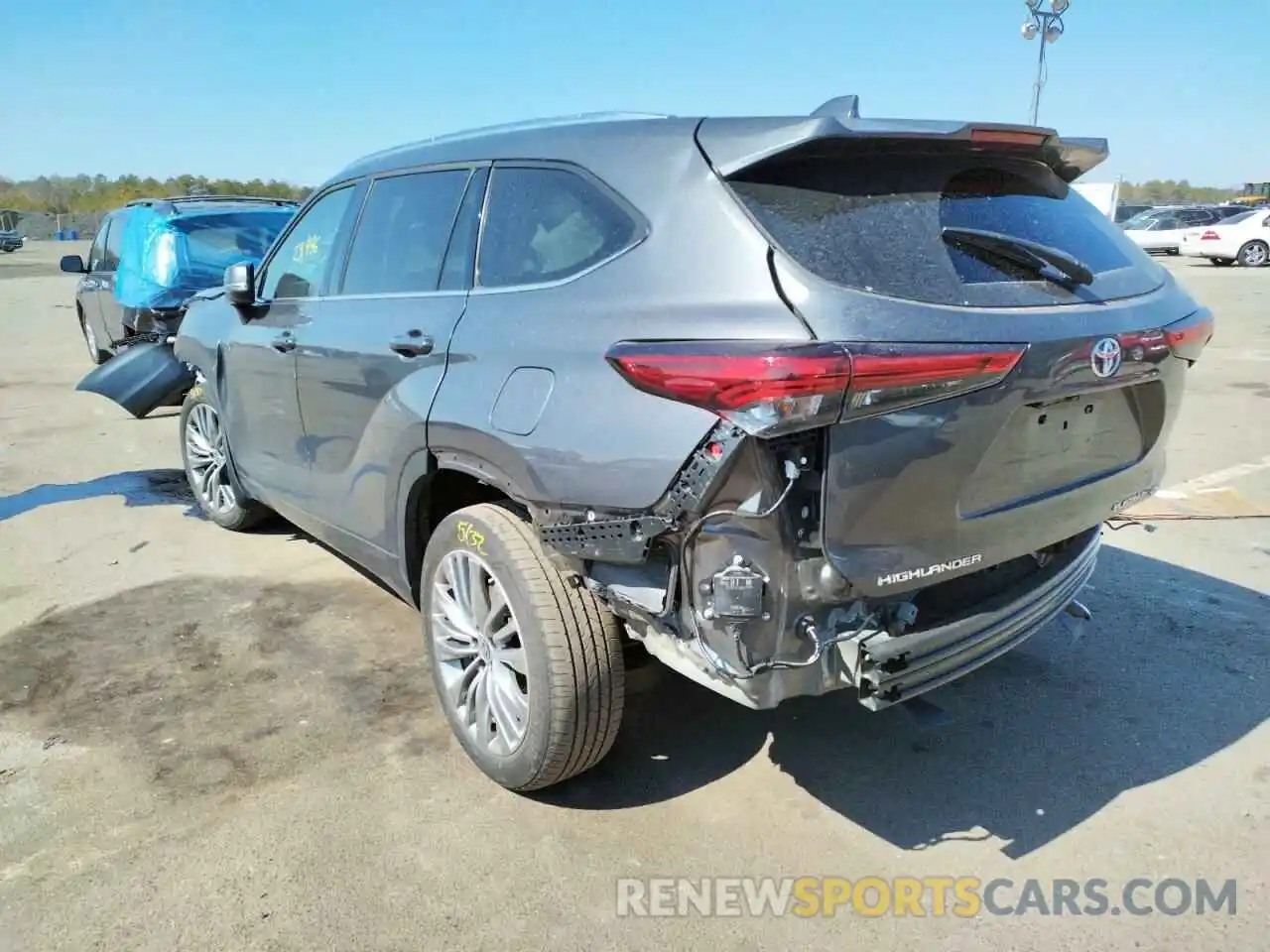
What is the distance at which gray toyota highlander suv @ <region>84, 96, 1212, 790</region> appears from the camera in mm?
2197

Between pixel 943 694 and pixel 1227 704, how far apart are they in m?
1.01

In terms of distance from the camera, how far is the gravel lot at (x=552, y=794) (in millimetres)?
2488

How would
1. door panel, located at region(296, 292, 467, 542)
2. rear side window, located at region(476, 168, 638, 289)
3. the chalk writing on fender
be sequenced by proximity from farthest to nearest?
door panel, located at region(296, 292, 467, 542), the chalk writing on fender, rear side window, located at region(476, 168, 638, 289)

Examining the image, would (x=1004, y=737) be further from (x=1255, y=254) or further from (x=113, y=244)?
(x=1255, y=254)

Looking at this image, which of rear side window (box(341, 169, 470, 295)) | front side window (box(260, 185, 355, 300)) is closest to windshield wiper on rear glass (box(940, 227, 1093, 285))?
rear side window (box(341, 169, 470, 295))

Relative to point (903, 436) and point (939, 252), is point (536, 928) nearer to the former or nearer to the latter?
point (903, 436)

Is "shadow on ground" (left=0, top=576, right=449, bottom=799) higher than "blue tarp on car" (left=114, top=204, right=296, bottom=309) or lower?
lower

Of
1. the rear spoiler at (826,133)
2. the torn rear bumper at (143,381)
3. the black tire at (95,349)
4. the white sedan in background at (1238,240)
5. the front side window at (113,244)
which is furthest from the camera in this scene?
the white sedan in background at (1238,240)

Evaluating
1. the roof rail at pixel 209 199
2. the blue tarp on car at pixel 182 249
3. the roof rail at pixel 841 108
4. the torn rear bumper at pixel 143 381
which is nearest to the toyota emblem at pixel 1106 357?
the roof rail at pixel 841 108

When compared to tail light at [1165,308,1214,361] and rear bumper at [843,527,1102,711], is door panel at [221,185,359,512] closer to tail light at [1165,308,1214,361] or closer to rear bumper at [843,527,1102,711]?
rear bumper at [843,527,1102,711]

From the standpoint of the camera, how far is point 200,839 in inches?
110

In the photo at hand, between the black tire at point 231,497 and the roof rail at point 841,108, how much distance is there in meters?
3.72

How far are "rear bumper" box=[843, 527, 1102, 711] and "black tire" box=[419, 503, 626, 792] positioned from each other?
0.73 meters

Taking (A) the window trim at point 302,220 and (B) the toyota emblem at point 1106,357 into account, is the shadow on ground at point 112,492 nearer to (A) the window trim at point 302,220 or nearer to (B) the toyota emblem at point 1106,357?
(A) the window trim at point 302,220
